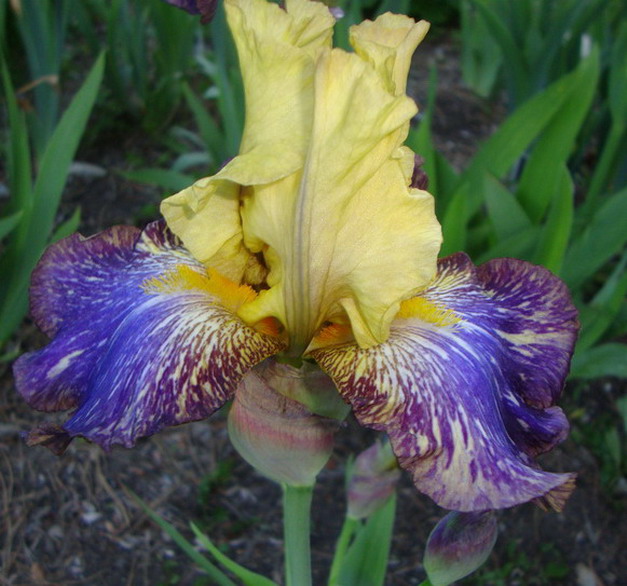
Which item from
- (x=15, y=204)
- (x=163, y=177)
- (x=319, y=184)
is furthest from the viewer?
(x=163, y=177)

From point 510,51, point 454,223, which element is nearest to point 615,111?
point 510,51

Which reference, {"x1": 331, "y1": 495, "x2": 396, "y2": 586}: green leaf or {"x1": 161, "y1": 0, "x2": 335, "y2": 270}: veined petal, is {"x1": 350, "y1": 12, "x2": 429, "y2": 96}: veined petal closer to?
{"x1": 161, "y1": 0, "x2": 335, "y2": 270}: veined petal

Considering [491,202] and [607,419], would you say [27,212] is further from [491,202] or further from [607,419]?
[607,419]

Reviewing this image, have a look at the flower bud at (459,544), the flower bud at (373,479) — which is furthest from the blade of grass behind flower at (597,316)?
the flower bud at (459,544)

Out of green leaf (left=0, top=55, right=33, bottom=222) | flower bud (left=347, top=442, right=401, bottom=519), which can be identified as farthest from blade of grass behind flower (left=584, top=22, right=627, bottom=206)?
green leaf (left=0, top=55, right=33, bottom=222)

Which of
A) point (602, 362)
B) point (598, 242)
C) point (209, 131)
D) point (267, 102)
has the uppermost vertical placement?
point (267, 102)

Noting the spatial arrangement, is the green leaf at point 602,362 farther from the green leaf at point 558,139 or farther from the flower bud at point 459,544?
the flower bud at point 459,544

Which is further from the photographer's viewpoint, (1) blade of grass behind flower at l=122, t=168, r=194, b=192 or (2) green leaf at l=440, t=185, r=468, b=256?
(1) blade of grass behind flower at l=122, t=168, r=194, b=192

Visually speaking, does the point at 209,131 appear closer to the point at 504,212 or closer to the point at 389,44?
the point at 504,212
